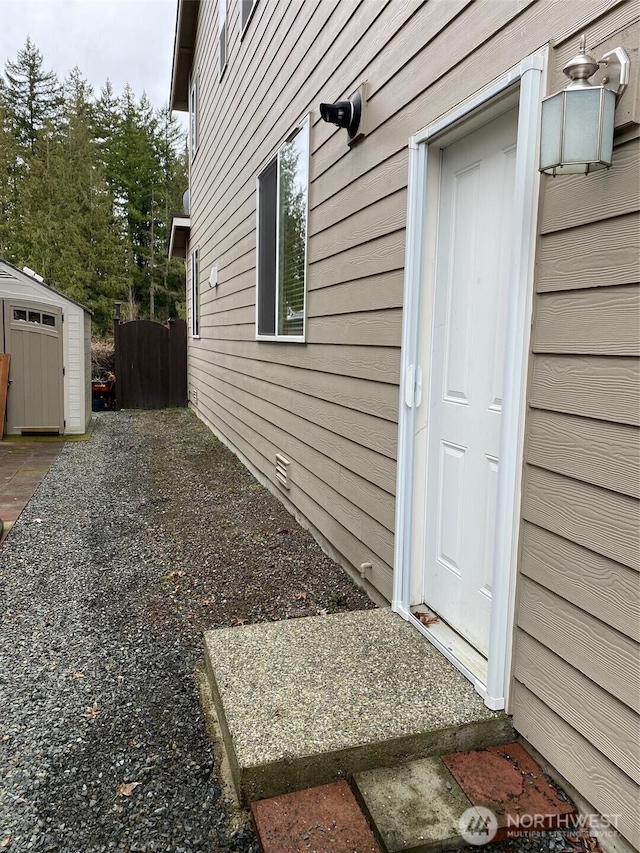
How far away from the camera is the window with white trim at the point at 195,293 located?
10.5 metres

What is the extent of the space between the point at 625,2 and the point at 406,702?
2.11 metres

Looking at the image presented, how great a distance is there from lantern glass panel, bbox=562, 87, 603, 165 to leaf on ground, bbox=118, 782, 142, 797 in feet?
7.21

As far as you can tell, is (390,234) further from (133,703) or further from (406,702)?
(133,703)

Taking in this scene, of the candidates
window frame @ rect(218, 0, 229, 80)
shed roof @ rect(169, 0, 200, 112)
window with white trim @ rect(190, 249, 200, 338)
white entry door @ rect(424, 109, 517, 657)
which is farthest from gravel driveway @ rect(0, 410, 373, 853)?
shed roof @ rect(169, 0, 200, 112)

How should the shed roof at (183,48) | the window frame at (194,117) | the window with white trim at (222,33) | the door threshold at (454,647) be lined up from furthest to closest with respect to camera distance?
the window frame at (194,117) < the shed roof at (183,48) < the window with white trim at (222,33) < the door threshold at (454,647)

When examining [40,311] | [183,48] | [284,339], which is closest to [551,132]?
[284,339]

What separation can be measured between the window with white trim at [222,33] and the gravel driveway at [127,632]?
17.8ft

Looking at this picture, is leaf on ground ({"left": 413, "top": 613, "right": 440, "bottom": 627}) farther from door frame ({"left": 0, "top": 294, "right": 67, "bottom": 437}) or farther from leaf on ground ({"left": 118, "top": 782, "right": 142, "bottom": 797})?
door frame ({"left": 0, "top": 294, "right": 67, "bottom": 437})

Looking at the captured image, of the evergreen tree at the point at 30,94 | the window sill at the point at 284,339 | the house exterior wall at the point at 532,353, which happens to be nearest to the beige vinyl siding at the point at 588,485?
the house exterior wall at the point at 532,353

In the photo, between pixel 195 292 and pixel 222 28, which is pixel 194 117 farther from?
pixel 222 28

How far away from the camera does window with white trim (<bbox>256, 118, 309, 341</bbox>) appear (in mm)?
4316

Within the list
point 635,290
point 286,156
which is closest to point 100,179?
point 286,156

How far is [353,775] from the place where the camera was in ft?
5.99

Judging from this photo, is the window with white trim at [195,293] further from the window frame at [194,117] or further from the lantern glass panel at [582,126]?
the lantern glass panel at [582,126]
